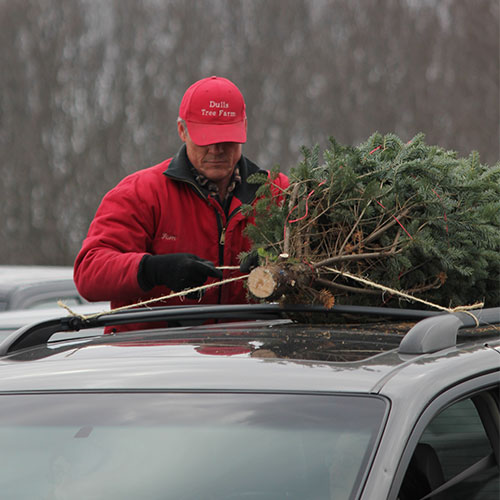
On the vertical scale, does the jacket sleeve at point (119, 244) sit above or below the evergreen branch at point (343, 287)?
above

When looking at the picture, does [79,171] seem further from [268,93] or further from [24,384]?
[24,384]

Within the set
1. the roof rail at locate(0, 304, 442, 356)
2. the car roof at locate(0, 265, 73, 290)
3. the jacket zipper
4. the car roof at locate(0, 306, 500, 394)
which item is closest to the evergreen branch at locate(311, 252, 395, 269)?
the roof rail at locate(0, 304, 442, 356)

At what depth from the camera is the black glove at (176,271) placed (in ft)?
10.6

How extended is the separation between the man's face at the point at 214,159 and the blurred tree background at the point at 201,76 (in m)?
11.3

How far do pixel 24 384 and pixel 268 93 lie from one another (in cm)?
1424

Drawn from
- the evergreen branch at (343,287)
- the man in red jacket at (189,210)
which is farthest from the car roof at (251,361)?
the man in red jacket at (189,210)

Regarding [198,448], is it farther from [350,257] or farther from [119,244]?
[119,244]

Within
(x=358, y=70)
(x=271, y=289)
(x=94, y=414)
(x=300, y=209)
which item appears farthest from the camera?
(x=358, y=70)

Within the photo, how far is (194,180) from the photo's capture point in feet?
12.4

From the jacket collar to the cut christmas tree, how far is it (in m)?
0.48

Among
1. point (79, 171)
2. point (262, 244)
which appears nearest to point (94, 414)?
point (262, 244)

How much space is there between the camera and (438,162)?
3.29 meters

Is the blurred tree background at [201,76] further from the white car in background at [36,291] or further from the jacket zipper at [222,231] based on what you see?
the jacket zipper at [222,231]

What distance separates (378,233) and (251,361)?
1067 millimetres
